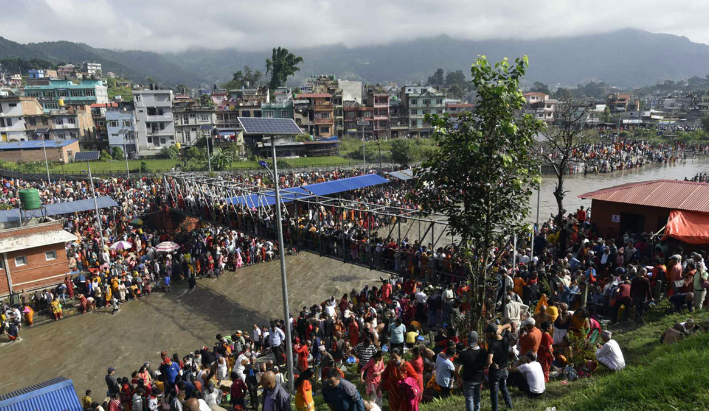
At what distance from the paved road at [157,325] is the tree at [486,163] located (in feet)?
38.3

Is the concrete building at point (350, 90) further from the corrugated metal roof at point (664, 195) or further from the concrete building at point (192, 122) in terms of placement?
the corrugated metal roof at point (664, 195)

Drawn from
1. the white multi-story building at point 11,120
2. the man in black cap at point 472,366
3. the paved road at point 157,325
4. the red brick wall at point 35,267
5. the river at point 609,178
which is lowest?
the paved road at point 157,325

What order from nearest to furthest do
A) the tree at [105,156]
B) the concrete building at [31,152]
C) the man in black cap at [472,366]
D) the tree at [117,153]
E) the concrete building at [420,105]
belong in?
the man in black cap at [472,366] → the concrete building at [31,152] → the tree at [105,156] → the tree at [117,153] → the concrete building at [420,105]

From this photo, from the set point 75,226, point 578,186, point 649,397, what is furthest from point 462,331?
point 578,186

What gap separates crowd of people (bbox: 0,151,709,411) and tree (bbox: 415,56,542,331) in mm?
915

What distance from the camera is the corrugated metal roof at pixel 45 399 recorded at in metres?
8.87

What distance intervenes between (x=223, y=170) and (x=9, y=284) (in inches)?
1176

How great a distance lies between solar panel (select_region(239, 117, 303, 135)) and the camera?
10.3 metres

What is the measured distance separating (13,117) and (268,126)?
68647mm

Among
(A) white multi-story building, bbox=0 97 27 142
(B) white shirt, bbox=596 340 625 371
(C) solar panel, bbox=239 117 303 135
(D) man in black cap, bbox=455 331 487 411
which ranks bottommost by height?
(B) white shirt, bbox=596 340 625 371

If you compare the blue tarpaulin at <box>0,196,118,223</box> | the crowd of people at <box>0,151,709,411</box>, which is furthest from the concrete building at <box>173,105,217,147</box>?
the crowd of people at <box>0,151,709,411</box>

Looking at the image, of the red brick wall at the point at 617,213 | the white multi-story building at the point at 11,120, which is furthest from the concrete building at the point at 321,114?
the red brick wall at the point at 617,213

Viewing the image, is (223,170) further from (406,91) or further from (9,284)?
(406,91)

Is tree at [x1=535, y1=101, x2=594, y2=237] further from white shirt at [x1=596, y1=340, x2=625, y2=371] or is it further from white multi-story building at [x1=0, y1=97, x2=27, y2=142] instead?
white multi-story building at [x1=0, y1=97, x2=27, y2=142]
